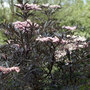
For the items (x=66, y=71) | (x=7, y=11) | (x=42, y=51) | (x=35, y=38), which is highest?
(x=35, y=38)

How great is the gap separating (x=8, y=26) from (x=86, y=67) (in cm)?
235

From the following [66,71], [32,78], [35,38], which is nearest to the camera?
[35,38]

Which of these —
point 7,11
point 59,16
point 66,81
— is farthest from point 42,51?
point 7,11

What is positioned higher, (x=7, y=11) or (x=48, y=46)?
(x=48, y=46)

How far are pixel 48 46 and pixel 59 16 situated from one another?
25.0 ft

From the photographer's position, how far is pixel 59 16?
37.9ft

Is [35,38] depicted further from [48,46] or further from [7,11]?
[7,11]

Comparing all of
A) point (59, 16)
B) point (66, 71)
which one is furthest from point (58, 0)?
point (66, 71)

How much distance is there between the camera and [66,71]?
4926mm

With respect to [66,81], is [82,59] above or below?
above

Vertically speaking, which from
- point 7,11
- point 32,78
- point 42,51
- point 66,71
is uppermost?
point 42,51

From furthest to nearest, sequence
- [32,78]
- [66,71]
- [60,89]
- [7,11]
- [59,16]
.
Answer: [7,11]
[59,16]
[66,71]
[60,89]
[32,78]

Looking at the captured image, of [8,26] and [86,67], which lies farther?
[86,67]

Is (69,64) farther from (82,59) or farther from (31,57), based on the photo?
(31,57)
